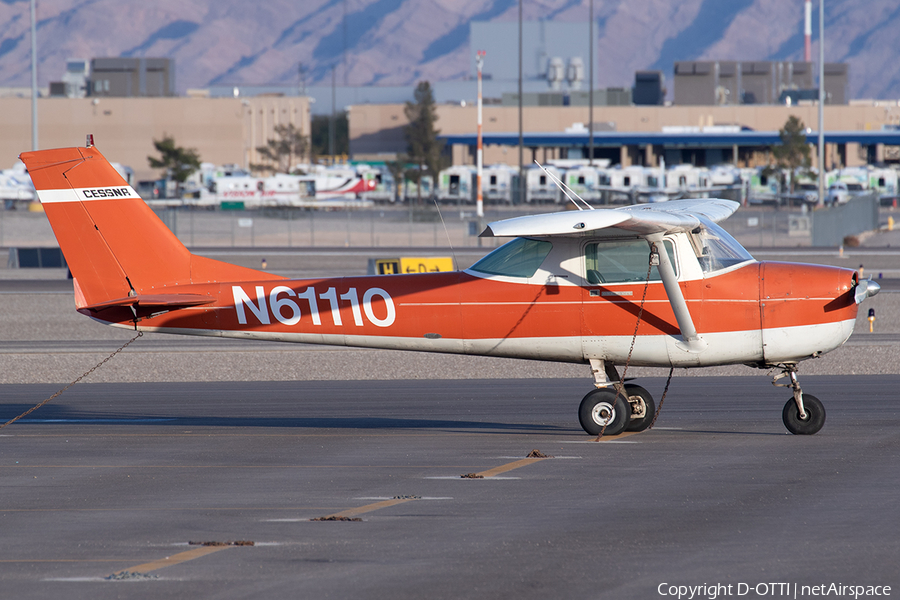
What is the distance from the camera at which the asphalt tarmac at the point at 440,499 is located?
7.34 m

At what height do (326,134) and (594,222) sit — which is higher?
(326,134)

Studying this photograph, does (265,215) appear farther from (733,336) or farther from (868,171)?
(733,336)

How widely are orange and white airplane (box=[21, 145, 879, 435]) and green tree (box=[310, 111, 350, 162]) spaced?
128m

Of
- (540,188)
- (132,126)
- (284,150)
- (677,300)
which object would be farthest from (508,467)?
(284,150)

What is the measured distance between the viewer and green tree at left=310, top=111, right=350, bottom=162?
143 m

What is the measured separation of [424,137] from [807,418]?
9156 centimetres

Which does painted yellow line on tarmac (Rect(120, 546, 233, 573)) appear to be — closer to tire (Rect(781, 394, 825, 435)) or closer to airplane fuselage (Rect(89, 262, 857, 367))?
airplane fuselage (Rect(89, 262, 857, 367))

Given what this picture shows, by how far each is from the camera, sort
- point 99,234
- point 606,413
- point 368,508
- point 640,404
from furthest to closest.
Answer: point 99,234 < point 640,404 < point 606,413 < point 368,508

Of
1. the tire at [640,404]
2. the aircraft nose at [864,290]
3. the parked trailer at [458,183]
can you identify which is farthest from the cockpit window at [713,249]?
the parked trailer at [458,183]

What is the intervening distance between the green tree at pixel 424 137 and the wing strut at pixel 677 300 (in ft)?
241

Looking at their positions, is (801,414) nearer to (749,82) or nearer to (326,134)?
(326,134)

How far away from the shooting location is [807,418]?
41.4 ft

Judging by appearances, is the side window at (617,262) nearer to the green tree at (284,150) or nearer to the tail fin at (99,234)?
the tail fin at (99,234)

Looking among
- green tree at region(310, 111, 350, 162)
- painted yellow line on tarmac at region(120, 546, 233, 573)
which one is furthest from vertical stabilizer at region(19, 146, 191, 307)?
green tree at region(310, 111, 350, 162)
